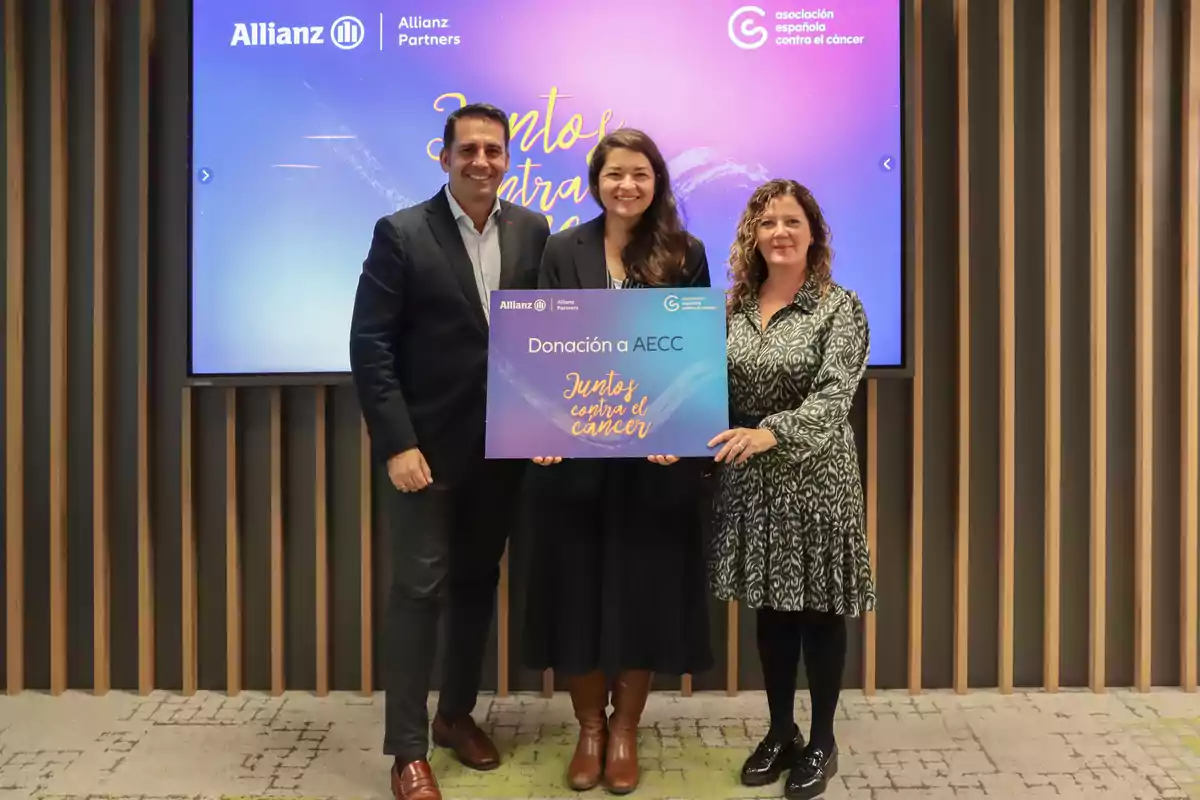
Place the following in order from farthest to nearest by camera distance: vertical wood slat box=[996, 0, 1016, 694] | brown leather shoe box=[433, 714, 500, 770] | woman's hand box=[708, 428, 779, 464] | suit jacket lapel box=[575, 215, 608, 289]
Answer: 1. vertical wood slat box=[996, 0, 1016, 694]
2. brown leather shoe box=[433, 714, 500, 770]
3. suit jacket lapel box=[575, 215, 608, 289]
4. woman's hand box=[708, 428, 779, 464]

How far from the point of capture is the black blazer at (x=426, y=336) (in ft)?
6.50

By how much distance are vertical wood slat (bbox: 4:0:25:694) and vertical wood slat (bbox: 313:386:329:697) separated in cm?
91

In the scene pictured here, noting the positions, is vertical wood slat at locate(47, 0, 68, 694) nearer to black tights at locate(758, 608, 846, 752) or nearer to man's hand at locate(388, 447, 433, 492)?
man's hand at locate(388, 447, 433, 492)

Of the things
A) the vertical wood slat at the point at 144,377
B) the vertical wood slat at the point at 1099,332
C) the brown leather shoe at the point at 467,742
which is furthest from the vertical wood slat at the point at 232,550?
the vertical wood slat at the point at 1099,332

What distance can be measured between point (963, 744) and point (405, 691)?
1.49 metres

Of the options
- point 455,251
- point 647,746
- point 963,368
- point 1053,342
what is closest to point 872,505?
point 963,368

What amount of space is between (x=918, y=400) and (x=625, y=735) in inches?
52.8

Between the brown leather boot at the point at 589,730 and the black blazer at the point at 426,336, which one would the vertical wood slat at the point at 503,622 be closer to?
the brown leather boot at the point at 589,730

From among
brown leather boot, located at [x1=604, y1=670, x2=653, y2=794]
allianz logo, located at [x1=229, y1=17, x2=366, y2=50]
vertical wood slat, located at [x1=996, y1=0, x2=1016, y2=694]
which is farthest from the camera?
vertical wood slat, located at [x1=996, y1=0, x2=1016, y2=694]

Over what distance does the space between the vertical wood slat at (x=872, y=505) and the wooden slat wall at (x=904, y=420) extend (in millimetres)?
12

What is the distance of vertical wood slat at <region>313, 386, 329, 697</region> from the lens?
272 centimetres

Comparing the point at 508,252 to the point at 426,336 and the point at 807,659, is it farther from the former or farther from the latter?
the point at 807,659

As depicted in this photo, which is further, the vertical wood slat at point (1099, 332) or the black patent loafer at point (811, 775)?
the vertical wood slat at point (1099, 332)

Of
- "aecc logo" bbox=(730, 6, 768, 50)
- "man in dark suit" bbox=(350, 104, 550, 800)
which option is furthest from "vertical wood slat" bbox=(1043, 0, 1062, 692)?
"man in dark suit" bbox=(350, 104, 550, 800)
